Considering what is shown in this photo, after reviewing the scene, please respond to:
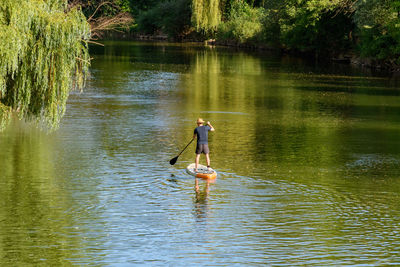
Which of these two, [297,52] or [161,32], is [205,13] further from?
[161,32]

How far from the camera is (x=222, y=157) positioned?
25203 millimetres

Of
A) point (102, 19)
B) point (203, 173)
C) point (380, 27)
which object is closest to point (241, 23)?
point (380, 27)

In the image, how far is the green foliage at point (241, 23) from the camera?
100562mm

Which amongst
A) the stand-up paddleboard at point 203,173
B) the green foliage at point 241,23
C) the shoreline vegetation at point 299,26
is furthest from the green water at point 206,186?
the green foliage at point 241,23

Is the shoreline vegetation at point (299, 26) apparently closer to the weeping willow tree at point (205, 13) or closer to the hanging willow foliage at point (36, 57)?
the weeping willow tree at point (205, 13)

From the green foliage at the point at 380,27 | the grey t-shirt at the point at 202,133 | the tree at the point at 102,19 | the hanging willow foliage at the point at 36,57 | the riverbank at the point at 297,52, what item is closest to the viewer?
the hanging willow foliage at the point at 36,57

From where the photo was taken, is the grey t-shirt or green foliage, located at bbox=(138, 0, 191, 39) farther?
green foliage, located at bbox=(138, 0, 191, 39)

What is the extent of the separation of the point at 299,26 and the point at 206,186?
65.9 metres

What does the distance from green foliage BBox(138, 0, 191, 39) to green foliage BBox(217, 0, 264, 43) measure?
1455 centimetres

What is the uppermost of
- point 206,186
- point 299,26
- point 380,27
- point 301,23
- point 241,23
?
point 241,23

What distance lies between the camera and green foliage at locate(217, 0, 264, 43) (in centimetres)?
10056

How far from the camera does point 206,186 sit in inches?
814

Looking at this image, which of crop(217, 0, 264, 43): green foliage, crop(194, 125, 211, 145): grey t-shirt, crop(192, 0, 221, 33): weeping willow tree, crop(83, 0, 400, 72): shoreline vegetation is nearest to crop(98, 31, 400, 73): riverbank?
crop(83, 0, 400, 72): shoreline vegetation

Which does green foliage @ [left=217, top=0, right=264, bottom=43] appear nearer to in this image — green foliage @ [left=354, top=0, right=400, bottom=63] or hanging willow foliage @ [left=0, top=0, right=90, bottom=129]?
green foliage @ [left=354, top=0, right=400, bottom=63]
